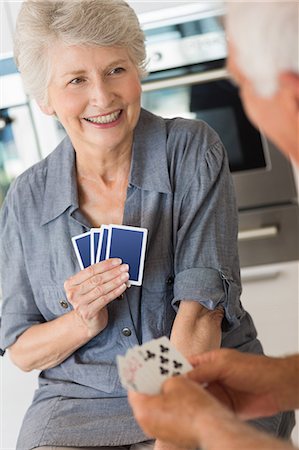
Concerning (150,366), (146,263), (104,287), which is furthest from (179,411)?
(146,263)

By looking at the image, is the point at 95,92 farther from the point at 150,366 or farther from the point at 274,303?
the point at 274,303

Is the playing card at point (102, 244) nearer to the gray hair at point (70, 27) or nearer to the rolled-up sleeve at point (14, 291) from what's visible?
the rolled-up sleeve at point (14, 291)

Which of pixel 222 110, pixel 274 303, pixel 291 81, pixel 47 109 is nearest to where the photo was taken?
pixel 291 81

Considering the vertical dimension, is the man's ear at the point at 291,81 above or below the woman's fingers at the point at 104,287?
above

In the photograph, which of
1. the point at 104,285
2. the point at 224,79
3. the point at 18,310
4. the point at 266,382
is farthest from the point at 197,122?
the point at 224,79

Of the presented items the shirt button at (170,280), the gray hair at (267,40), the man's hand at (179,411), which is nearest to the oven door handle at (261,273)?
the shirt button at (170,280)

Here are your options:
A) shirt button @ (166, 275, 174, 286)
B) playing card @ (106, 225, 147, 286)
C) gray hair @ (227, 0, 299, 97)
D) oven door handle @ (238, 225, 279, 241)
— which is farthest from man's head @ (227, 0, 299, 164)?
oven door handle @ (238, 225, 279, 241)

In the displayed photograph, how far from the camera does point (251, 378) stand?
1341mm

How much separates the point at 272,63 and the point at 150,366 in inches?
19.0

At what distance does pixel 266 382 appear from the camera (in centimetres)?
135

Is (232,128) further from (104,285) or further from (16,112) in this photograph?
(104,285)

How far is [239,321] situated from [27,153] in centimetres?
169

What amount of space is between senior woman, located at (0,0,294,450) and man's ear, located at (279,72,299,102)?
2.63 ft

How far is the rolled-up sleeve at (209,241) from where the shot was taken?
6.09 feet
